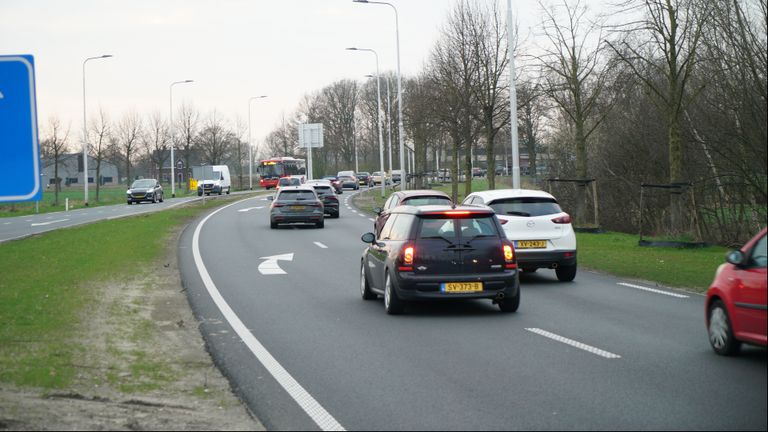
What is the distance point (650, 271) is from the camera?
18.3 meters

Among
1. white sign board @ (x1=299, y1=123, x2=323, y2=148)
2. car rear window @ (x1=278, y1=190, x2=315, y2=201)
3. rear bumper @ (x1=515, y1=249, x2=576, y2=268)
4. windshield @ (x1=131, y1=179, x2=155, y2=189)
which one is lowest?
rear bumper @ (x1=515, y1=249, x2=576, y2=268)


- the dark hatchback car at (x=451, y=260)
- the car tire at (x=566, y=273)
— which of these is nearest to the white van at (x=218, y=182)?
the car tire at (x=566, y=273)

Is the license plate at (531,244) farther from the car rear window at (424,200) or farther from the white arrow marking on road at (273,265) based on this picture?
the car rear window at (424,200)

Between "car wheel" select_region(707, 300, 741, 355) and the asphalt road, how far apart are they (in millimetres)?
130

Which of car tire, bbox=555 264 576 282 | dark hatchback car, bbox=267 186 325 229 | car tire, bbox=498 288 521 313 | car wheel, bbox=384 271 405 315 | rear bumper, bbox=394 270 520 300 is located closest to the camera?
rear bumper, bbox=394 270 520 300

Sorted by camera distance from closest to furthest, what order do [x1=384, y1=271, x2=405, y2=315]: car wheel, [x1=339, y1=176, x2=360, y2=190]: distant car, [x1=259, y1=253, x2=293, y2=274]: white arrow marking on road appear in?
[x1=384, y1=271, x2=405, y2=315]: car wheel
[x1=259, y1=253, x2=293, y2=274]: white arrow marking on road
[x1=339, y1=176, x2=360, y2=190]: distant car

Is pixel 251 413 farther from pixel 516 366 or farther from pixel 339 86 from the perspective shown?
pixel 339 86

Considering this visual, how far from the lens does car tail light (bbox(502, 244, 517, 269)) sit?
42.6ft

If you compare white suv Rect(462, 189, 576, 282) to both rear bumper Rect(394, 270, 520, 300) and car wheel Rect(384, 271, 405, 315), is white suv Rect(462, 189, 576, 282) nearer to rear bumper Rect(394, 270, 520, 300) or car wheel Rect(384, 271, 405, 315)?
rear bumper Rect(394, 270, 520, 300)

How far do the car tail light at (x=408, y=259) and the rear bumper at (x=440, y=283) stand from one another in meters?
0.07

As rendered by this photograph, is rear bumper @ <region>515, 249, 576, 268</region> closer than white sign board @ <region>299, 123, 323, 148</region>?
Yes

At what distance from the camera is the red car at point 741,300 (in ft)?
27.8

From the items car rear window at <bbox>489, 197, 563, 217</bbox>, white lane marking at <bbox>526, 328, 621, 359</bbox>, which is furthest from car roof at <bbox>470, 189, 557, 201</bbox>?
white lane marking at <bbox>526, 328, 621, 359</bbox>

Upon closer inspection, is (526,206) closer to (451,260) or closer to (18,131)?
(451,260)
